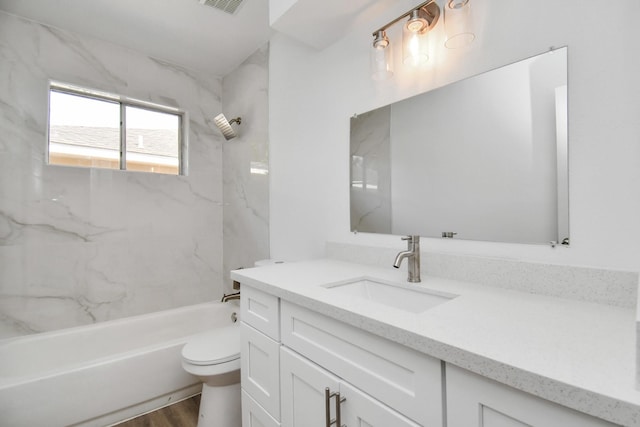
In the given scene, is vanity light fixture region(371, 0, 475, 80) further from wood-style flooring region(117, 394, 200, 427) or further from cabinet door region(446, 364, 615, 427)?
wood-style flooring region(117, 394, 200, 427)

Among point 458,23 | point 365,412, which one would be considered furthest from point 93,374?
point 458,23

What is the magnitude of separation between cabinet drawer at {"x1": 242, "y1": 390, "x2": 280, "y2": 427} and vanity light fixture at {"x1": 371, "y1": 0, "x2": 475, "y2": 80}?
1.53 meters

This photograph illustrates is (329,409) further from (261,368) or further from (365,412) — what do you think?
(261,368)

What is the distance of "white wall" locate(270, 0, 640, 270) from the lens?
0.84 meters

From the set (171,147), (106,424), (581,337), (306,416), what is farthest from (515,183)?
(171,147)

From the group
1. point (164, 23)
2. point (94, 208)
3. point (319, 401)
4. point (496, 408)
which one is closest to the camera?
point (496, 408)

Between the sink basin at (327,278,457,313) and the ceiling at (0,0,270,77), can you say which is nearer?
the sink basin at (327,278,457,313)

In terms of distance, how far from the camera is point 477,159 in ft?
3.77

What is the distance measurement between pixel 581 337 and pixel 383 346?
41 cm

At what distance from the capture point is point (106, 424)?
5.56ft

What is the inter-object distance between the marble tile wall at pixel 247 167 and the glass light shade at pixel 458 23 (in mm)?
1462

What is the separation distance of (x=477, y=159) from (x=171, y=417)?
7.16 ft

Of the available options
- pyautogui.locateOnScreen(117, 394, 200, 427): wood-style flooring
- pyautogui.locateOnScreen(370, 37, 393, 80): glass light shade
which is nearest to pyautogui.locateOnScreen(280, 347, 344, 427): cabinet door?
pyautogui.locateOnScreen(117, 394, 200, 427): wood-style flooring

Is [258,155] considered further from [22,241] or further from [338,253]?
[22,241]
